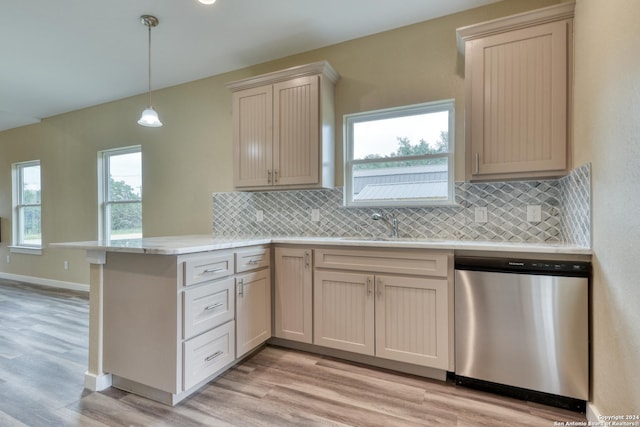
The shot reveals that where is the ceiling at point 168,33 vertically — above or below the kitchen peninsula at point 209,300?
above

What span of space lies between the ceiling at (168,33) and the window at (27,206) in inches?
82.5

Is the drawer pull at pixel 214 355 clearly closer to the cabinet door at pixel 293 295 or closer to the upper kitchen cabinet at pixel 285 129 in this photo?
the cabinet door at pixel 293 295

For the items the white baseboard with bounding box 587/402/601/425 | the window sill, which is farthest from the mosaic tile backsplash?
the window sill

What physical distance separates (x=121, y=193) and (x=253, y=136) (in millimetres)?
2567

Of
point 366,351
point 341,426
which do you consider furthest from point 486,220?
point 341,426

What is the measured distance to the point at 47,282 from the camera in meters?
4.88

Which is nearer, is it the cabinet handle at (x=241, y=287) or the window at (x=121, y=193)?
the cabinet handle at (x=241, y=287)

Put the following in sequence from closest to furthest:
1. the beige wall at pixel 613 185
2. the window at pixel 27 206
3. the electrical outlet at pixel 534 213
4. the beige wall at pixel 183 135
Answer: the beige wall at pixel 613 185 → the electrical outlet at pixel 534 213 → the beige wall at pixel 183 135 → the window at pixel 27 206

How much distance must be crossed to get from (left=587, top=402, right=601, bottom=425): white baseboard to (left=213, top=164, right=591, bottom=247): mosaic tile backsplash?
870 mm

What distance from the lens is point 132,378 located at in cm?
191

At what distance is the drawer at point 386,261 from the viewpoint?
2041mm

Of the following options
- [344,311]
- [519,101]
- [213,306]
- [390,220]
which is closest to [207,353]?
[213,306]

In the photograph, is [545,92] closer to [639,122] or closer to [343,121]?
[639,122]

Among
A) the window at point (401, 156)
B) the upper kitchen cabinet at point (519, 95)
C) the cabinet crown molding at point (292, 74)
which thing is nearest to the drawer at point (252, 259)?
the window at point (401, 156)
